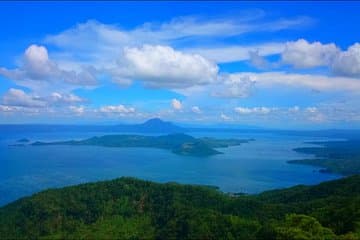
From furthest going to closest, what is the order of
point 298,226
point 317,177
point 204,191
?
point 317,177 → point 204,191 → point 298,226

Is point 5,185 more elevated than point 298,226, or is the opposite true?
point 298,226

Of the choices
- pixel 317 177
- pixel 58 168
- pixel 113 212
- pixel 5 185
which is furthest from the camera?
pixel 58 168

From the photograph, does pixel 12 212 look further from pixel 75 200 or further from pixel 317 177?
pixel 317 177

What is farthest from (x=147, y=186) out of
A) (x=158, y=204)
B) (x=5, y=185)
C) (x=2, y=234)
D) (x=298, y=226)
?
(x=5, y=185)

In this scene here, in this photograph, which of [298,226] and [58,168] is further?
[58,168]

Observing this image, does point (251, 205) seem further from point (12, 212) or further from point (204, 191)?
point (12, 212)

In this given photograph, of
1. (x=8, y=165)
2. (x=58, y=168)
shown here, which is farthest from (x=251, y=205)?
(x=8, y=165)
